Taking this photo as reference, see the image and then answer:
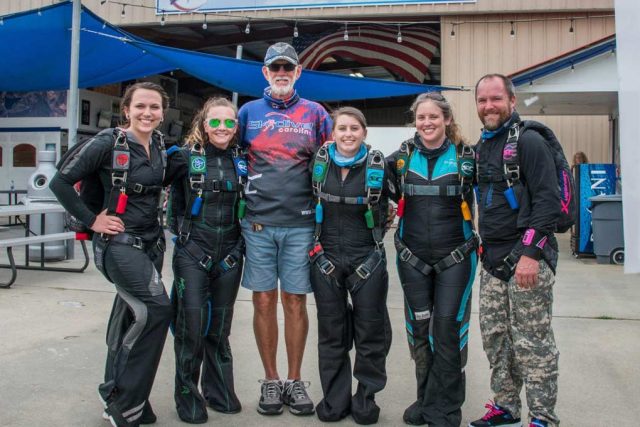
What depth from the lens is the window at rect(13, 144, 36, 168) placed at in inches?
605

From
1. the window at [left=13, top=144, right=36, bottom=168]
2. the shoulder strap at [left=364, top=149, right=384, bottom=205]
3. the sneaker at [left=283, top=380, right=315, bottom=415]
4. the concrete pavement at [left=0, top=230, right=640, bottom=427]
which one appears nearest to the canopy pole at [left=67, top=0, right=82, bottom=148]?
the concrete pavement at [left=0, top=230, right=640, bottom=427]

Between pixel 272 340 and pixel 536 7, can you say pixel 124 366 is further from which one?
pixel 536 7

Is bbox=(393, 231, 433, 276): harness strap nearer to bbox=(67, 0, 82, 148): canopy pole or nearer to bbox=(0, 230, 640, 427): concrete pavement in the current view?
bbox=(0, 230, 640, 427): concrete pavement

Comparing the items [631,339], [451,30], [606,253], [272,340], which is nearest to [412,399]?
[272,340]

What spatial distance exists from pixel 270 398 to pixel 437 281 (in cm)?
110

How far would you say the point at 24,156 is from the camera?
15.4 meters

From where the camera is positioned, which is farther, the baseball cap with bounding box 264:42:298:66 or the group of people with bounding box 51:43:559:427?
the baseball cap with bounding box 264:42:298:66

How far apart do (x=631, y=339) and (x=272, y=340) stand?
2.96 m

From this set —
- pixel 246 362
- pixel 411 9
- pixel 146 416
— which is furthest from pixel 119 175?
pixel 411 9

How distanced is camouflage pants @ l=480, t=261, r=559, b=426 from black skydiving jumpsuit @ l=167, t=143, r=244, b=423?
1.35 m

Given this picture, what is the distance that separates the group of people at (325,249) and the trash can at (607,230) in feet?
19.8

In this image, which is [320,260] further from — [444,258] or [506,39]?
[506,39]

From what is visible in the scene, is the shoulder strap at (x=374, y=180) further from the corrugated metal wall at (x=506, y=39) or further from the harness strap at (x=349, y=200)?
the corrugated metal wall at (x=506, y=39)

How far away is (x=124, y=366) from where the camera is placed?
324cm
